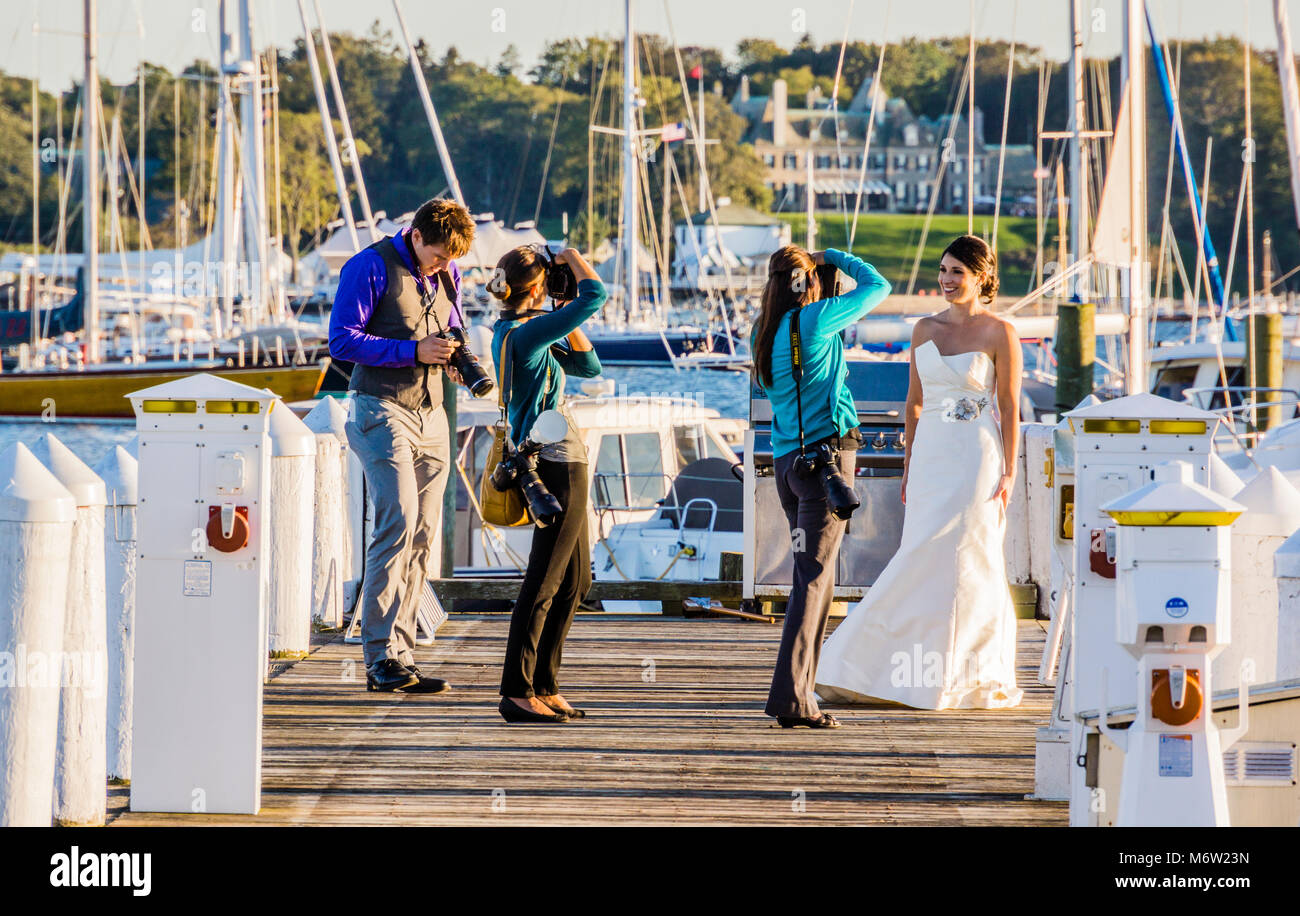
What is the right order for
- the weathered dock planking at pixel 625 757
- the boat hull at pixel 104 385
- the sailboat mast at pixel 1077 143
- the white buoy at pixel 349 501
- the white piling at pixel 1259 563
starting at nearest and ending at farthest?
1. the weathered dock planking at pixel 625 757
2. the white piling at pixel 1259 563
3. the white buoy at pixel 349 501
4. the sailboat mast at pixel 1077 143
5. the boat hull at pixel 104 385

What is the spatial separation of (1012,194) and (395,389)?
14945 cm

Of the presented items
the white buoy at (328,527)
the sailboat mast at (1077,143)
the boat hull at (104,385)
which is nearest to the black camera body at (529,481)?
the white buoy at (328,527)

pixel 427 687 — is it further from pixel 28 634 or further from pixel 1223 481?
pixel 1223 481

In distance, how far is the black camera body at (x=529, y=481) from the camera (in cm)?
614

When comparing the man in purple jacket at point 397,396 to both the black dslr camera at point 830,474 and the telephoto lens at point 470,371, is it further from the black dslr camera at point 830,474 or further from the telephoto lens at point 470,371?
the black dslr camera at point 830,474

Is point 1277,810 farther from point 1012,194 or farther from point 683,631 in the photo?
point 1012,194

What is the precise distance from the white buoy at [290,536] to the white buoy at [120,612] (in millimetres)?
2115

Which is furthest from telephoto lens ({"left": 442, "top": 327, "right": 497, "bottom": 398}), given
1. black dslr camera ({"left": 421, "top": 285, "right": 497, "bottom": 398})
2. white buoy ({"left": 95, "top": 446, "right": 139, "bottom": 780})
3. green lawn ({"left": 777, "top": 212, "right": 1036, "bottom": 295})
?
green lawn ({"left": 777, "top": 212, "right": 1036, "bottom": 295})

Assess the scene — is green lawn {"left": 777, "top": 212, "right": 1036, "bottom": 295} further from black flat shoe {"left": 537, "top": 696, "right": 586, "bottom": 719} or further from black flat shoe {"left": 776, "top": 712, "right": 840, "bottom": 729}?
black flat shoe {"left": 537, "top": 696, "right": 586, "bottom": 719}

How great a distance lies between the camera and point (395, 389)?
22.0ft

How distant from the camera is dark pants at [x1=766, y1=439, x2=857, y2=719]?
248 inches

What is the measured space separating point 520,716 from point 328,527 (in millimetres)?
2535

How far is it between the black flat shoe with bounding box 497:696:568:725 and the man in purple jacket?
2.11 feet
